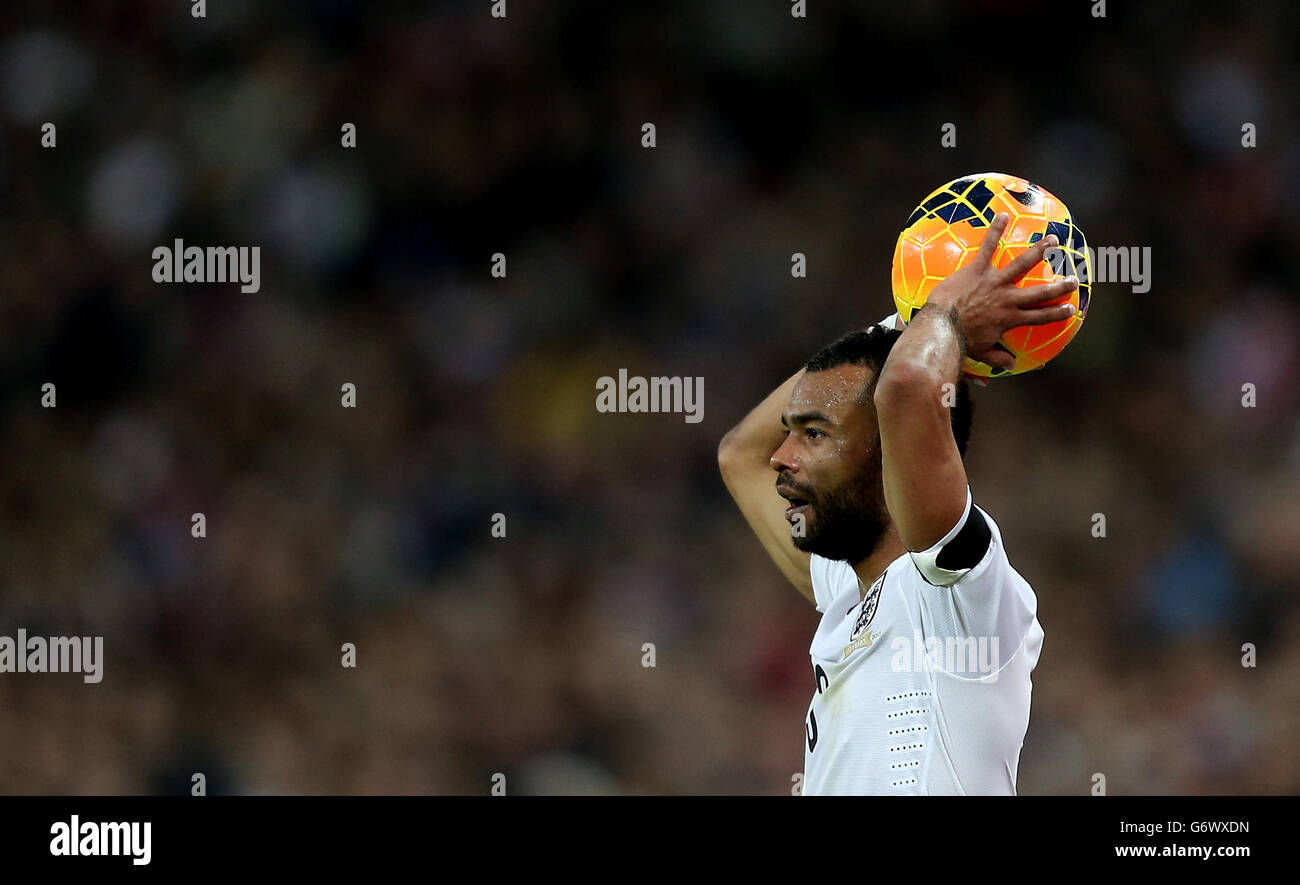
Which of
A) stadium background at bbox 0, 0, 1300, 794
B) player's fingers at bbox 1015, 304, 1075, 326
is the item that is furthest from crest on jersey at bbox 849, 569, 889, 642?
stadium background at bbox 0, 0, 1300, 794

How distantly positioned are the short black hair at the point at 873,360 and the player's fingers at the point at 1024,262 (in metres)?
0.42

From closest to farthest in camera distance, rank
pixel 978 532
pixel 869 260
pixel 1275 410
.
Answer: pixel 978 532 → pixel 1275 410 → pixel 869 260

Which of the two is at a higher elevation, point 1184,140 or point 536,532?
point 1184,140

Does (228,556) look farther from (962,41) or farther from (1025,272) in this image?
(1025,272)

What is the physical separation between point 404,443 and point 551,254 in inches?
55.3

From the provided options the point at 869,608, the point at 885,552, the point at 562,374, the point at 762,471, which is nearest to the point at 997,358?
the point at 885,552

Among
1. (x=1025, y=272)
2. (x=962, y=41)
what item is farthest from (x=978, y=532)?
(x=962, y=41)

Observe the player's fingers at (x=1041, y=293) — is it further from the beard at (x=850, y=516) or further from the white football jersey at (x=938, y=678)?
the beard at (x=850, y=516)

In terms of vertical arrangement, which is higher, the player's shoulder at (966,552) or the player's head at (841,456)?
the player's head at (841,456)

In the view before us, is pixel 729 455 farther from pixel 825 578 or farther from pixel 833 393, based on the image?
pixel 833 393


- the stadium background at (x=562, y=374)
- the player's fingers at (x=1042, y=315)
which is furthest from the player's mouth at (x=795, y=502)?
the stadium background at (x=562, y=374)

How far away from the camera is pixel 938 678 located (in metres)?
3.41

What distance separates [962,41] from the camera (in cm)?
882

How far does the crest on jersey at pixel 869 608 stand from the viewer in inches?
147
